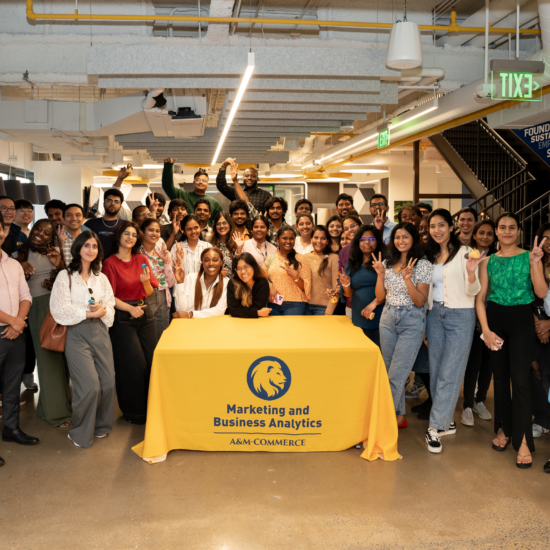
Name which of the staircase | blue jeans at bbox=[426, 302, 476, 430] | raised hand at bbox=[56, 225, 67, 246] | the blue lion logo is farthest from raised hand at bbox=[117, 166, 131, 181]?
the staircase

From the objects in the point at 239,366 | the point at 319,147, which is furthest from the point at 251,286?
the point at 319,147

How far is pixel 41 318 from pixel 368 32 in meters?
4.56

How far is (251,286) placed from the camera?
4258 millimetres

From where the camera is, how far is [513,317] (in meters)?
3.50

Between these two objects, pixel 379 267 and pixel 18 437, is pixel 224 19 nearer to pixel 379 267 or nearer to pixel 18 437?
pixel 379 267

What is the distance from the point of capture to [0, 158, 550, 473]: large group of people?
3602 millimetres

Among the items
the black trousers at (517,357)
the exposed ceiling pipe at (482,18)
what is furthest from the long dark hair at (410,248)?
the exposed ceiling pipe at (482,18)

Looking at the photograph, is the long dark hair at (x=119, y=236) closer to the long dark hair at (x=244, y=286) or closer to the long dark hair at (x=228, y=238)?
the long dark hair at (x=244, y=286)

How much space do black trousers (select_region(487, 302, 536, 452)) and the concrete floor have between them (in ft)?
0.89

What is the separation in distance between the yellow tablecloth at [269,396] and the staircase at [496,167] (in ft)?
22.5

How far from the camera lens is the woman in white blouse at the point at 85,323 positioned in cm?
370

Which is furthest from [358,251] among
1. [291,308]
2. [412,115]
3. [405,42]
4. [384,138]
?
[384,138]

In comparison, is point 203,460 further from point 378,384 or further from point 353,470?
point 378,384

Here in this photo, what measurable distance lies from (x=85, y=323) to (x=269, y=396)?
1409 mm
